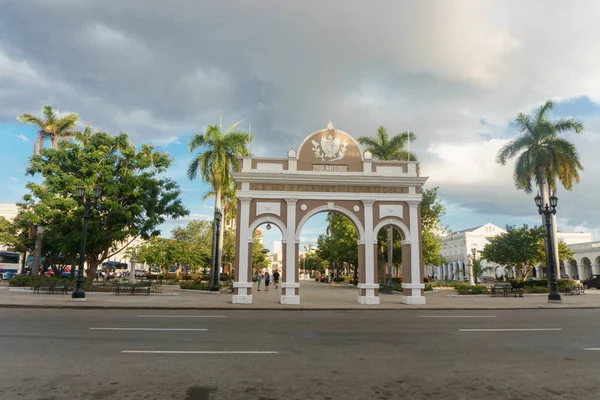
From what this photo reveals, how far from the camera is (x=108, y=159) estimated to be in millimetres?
27672

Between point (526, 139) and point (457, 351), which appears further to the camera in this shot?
point (526, 139)

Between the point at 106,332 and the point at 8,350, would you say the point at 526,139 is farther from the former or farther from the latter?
the point at 8,350

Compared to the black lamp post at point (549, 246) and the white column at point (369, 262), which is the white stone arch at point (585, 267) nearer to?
the black lamp post at point (549, 246)

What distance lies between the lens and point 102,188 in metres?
27.2

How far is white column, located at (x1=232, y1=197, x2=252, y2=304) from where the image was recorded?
68.4 ft

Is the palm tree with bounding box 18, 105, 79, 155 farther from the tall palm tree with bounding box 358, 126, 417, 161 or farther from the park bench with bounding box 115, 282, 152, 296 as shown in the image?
the tall palm tree with bounding box 358, 126, 417, 161

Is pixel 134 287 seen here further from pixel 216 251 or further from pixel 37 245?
pixel 37 245

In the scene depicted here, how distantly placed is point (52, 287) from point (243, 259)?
1278 cm

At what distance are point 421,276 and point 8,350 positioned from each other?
62.9 ft

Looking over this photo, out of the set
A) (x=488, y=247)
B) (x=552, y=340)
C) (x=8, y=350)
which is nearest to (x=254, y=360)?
(x=8, y=350)

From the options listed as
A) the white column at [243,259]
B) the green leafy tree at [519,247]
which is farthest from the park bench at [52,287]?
the green leafy tree at [519,247]

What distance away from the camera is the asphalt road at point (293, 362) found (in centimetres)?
565

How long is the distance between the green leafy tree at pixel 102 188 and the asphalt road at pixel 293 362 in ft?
51.4

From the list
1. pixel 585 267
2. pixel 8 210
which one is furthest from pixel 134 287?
→ pixel 8 210
